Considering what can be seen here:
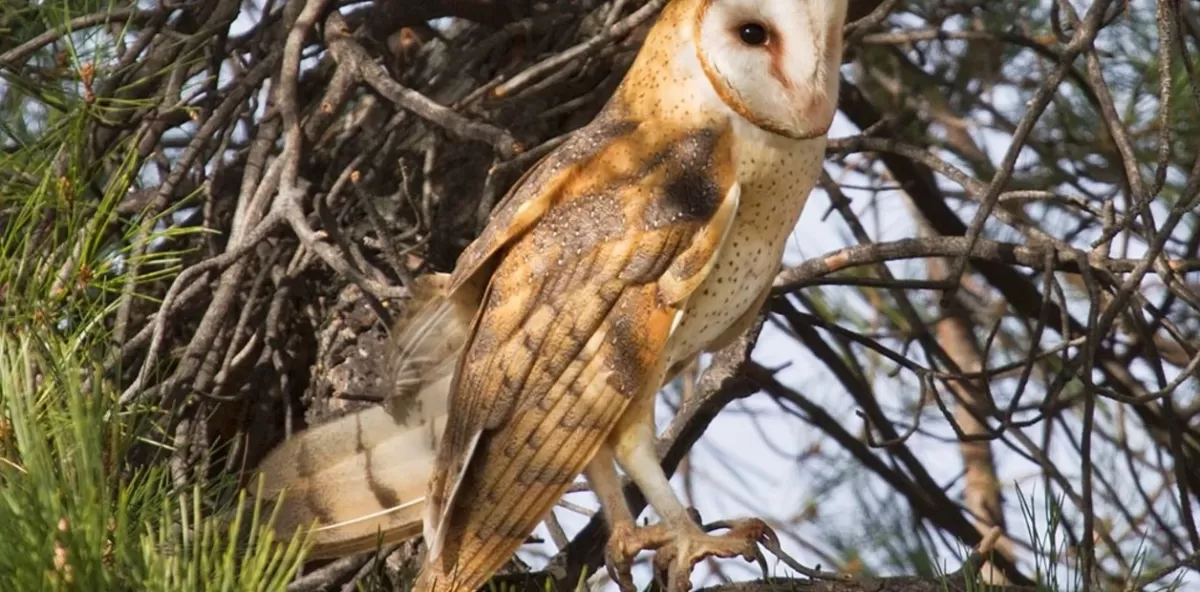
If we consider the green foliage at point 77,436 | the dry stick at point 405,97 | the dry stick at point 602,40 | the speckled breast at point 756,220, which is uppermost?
the dry stick at point 602,40

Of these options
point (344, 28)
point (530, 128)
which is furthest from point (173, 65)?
point (530, 128)

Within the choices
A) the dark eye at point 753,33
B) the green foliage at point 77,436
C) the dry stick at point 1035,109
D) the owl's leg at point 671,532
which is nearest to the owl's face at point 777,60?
the dark eye at point 753,33

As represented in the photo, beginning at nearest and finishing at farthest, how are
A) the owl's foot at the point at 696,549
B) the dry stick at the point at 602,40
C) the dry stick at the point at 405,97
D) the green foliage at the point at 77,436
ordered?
the green foliage at the point at 77,436 < the owl's foot at the point at 696,549 < the dry stick at the point at 405,97 < the dry stick at the point at 602,40

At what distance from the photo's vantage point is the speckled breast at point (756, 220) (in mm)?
1852

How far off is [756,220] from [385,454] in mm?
560

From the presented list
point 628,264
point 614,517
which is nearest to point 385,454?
point 614,517

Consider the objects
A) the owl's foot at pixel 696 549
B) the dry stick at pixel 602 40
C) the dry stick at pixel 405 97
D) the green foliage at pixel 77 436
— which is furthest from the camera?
the dry stick at pixel 602 40

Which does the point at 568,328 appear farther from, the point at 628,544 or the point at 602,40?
the point at 602,40

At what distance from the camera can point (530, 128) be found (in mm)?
2535

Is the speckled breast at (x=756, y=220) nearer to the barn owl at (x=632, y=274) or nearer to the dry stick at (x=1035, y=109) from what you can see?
the barn owl at (x=632, y=274)

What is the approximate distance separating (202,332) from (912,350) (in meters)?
2.24

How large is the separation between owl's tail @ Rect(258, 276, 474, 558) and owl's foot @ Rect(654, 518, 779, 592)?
1.11ft

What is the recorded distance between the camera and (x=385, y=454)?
2.03 metres

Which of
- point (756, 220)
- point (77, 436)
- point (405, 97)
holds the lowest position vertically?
point (77, 436)
